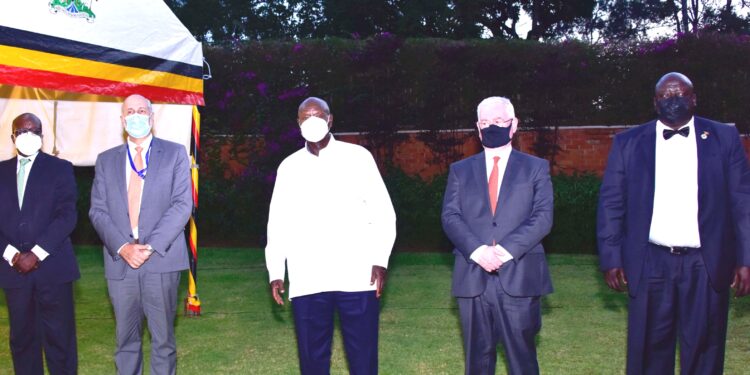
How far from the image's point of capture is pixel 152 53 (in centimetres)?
821

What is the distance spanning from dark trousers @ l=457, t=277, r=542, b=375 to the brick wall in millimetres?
12680

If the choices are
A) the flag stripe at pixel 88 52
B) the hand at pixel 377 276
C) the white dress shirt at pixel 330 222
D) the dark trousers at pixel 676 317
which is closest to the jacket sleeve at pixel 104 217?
the white dress shirt at pixel 330 222

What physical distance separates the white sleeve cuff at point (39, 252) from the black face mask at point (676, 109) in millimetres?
4127

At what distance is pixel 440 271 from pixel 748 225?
8.44 m

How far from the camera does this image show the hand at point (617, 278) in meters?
5.30

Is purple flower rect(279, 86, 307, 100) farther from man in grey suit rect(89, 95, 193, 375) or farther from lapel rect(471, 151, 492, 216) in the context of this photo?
lapel rect(471, 151, 492, 216)

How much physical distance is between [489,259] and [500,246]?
12 cm

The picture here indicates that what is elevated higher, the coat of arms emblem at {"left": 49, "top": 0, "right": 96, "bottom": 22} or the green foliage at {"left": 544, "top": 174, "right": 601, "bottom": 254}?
the coat of arms emblem at {"left": 49, "top": 0, "right": 96, "bottom": 22}

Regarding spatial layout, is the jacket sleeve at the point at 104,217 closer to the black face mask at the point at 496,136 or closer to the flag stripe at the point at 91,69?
the flag stripe at the point at 91,69

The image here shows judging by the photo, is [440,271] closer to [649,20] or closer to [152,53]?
[152,53]

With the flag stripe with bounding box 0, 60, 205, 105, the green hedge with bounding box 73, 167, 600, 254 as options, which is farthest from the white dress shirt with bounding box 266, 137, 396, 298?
the green hedge with bounding box 73, 167, 600, 254

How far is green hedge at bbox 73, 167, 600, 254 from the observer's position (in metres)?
16.3

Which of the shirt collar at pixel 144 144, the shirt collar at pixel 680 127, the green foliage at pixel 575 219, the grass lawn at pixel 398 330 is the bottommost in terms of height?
the grass lawn at pixel 398 330

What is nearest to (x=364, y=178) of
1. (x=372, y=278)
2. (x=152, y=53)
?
(x=372, y=278)
